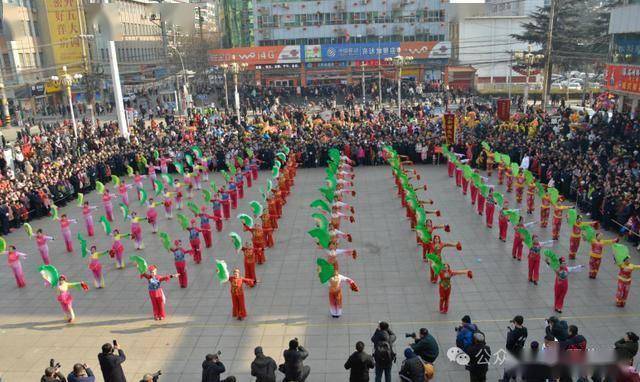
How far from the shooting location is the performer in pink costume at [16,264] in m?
12.0

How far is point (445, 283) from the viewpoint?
9695 millimetres

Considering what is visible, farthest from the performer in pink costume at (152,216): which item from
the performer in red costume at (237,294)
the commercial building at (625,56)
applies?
the commercial building at (625,56)

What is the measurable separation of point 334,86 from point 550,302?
125 feet

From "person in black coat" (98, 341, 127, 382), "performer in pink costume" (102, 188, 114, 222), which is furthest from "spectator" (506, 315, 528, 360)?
"performer in pink costume" (102, 188, 114, 222)

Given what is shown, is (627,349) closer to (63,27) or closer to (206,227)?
(206,227)

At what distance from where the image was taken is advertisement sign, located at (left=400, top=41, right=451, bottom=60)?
44.6 m

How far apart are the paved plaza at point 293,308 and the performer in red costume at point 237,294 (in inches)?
7.9

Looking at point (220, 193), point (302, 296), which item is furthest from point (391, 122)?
point (302, 296)

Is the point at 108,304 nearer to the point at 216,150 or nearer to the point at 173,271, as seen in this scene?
the point at 173,271

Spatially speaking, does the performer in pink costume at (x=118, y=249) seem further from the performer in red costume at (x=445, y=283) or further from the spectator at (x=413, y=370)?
the spectator at (x=413, y=370)

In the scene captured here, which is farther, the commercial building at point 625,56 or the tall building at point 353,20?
the tall building at point 353,20

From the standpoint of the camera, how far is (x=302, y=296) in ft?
36.7

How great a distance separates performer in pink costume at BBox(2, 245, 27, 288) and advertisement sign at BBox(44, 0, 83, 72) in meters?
35.0

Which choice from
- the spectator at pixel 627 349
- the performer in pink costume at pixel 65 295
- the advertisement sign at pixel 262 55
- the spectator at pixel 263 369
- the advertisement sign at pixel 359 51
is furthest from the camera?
the advertisement sign at pixel 262 55
